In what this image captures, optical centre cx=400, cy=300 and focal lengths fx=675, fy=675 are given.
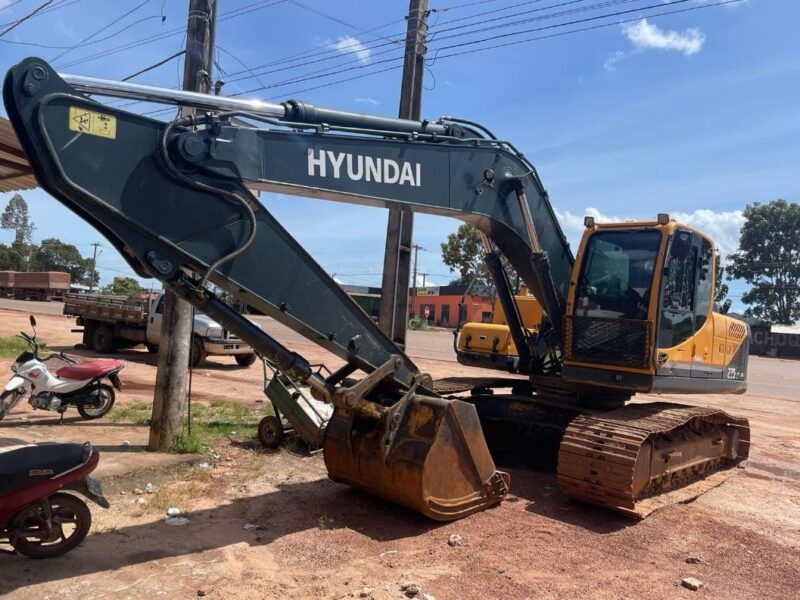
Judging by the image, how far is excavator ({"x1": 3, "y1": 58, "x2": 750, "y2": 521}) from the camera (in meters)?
4.32

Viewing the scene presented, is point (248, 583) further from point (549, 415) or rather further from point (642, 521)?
point (549, 415)

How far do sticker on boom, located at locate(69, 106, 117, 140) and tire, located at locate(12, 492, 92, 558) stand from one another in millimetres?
2436

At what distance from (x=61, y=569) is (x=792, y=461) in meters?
9.31

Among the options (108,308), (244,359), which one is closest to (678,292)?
(244,359)

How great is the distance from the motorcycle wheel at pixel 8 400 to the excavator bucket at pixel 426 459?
535 cm

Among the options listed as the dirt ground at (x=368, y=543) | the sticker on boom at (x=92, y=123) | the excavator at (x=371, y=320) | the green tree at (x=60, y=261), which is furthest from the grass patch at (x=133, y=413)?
the green tree at (x=60, y=261)

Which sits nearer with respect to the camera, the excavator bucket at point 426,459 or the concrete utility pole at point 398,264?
the excavator bucket at point 426,459

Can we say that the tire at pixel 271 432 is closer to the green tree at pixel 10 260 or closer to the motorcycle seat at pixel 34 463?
the motorcycle seat at pixel 34 463

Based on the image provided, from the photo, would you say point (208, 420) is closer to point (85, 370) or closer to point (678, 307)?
point (85, 370)

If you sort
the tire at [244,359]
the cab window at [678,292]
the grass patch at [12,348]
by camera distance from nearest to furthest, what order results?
the cab window at [678,292] → the grass patch at [12,348] → the tire at [244,359]

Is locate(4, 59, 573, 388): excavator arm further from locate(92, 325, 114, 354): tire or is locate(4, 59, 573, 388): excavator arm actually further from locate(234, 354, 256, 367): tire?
locate(92, 325, 114, 354): tire

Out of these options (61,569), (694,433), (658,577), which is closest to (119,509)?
(61,569)

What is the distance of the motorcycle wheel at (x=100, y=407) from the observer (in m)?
9.53

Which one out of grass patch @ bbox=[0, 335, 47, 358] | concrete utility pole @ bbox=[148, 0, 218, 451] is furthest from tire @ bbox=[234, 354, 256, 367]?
concrete utility pole @ bbox=[148, 0, 218, 451]
